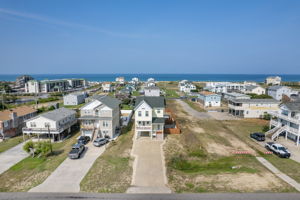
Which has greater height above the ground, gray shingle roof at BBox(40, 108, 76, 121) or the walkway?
gray shingle roof at BBox(40, 108, 76, 121)

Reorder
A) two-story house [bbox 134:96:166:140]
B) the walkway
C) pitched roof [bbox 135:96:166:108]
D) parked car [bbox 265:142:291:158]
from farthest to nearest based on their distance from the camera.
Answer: pitched roof [bbox 135:96:166:108] → two-story house [bbox 134:96:166:140] → parked car [bbox 265:142:291:158] → the walkway

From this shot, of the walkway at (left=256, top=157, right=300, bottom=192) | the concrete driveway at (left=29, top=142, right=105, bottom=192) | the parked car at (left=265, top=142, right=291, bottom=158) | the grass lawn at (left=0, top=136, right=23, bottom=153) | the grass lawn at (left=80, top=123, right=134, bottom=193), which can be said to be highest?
the parked car at (left=265, top=142, right=291, bottom=158)

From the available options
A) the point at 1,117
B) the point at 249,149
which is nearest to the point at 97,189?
the point at 249,149

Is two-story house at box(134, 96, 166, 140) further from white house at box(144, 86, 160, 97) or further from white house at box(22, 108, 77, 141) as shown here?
white house at box(144, 86, 160, 97)

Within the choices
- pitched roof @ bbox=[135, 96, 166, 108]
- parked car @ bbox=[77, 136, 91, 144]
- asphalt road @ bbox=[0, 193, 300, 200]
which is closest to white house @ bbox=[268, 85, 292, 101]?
pitched roof @ bbox=[135, 96, 166, 108]

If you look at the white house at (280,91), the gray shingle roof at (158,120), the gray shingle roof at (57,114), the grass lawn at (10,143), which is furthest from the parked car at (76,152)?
the white house at (280,91)

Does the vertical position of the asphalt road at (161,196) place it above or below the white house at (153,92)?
below

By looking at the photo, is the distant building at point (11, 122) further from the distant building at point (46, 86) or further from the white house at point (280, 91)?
the white house at point (280, 91)
